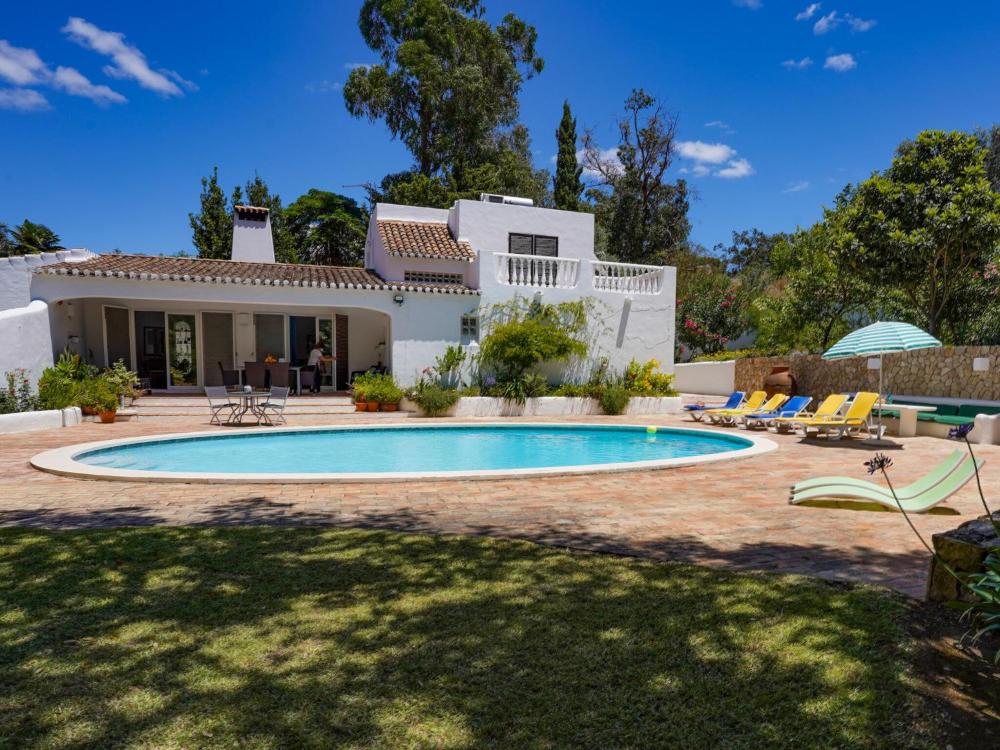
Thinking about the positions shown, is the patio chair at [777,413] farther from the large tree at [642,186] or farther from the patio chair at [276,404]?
the large tree at [642,186]

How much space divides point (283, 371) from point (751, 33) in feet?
72.1

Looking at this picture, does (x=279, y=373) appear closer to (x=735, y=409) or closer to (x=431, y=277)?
(x=431, y=277)

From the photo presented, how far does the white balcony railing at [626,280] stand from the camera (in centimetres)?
2066

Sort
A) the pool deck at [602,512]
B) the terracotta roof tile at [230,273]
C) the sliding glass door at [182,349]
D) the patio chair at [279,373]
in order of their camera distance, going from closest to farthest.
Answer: the pool deck at [602,512] → the terracotta roof tile at [230,273] → the patio chair at [279,373] → the sliding glass door at [182,349]

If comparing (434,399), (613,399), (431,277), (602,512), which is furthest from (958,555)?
(431,277)

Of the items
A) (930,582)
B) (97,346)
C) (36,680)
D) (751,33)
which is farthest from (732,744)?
(751,33)

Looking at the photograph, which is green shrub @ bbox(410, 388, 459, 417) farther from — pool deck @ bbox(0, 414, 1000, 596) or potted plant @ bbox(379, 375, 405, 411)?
pool deck @ bbox(0, 414, 1000, 596)

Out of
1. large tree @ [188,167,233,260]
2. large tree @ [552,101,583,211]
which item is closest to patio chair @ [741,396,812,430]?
large tree @ [552,101,583,211]

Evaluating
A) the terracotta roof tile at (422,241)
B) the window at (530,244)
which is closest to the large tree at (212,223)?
the terracotta roof tile at (422,241)

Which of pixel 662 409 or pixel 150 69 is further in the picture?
pixel 150 69

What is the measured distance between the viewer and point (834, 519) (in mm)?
6027

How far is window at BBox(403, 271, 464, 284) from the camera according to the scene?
2056 cm

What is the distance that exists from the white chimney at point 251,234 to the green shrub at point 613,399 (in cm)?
1581

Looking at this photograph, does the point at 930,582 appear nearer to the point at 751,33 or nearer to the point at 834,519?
the point at 834,519
